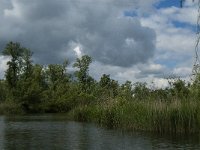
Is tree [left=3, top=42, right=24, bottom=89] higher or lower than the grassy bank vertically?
higher

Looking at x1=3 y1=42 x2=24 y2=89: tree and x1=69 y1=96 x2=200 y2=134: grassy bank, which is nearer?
x1=69 y1=96 x2=200 y2=134: grassy bank

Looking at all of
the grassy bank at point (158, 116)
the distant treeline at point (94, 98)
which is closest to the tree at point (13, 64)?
the distant treeline at point (94, 98)

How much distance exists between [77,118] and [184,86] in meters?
13.5

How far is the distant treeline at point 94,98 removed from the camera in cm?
2677

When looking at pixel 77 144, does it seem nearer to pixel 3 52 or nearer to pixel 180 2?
pixel 180 2

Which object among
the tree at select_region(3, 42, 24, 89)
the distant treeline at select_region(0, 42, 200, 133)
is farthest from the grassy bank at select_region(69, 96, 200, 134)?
the tree at select_region(3, 42, 24, 89)

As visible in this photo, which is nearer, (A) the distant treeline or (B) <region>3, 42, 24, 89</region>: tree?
(A) the distant treeline

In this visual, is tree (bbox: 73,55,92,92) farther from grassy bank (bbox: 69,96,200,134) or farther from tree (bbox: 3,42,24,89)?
grassy bank (bbox: 69,96,200,134)

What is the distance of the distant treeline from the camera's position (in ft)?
87.8

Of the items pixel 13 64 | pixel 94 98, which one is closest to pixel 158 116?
pixel 94 98

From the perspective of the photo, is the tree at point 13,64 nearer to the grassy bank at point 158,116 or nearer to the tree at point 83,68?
the tree at point 83,68

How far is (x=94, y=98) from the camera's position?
52375 mm

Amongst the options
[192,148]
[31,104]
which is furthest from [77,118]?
[31,104]

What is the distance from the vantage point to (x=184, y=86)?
37.9 m
